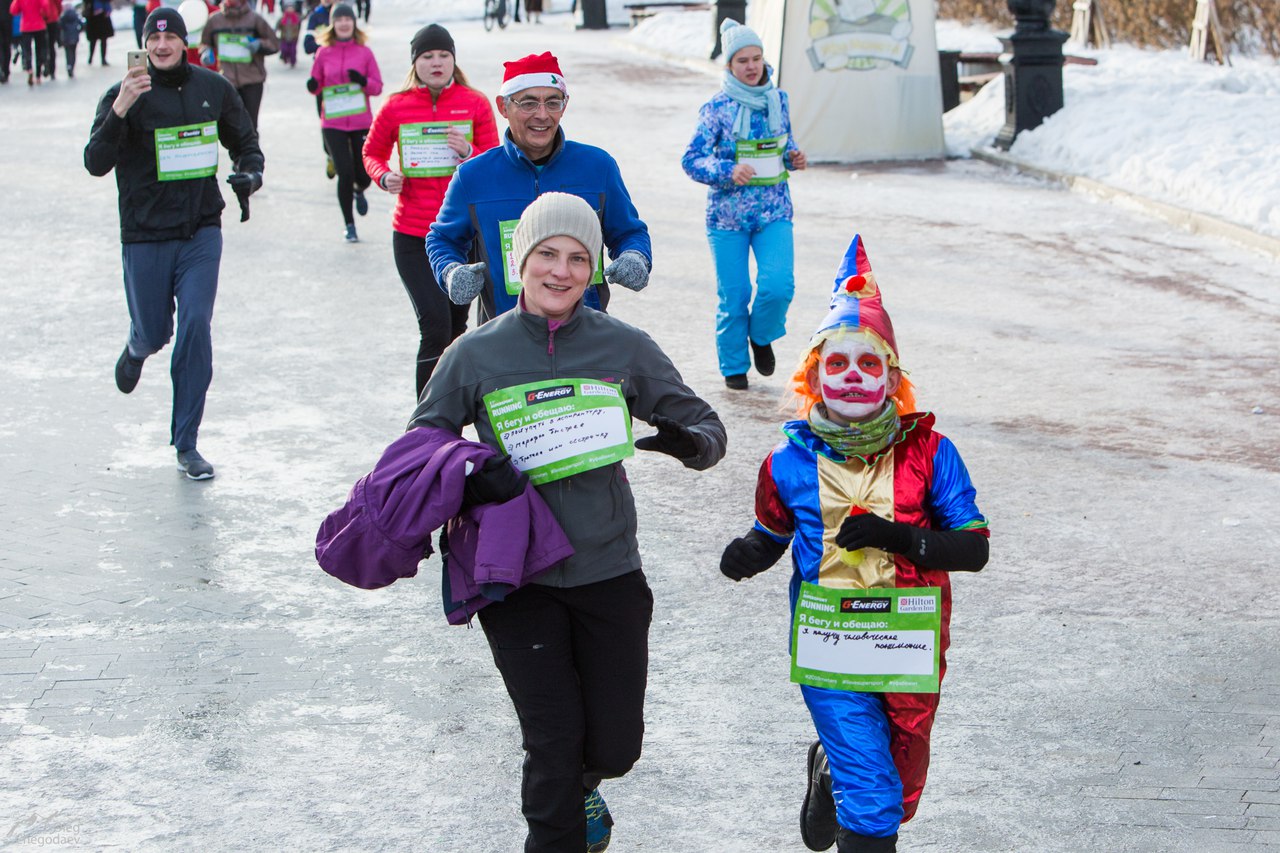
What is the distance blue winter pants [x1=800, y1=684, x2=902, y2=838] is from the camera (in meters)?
3.78

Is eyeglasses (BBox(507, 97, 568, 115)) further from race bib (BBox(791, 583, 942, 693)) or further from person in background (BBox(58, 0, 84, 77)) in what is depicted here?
person in background (BBox(58, 0, 84, 77))

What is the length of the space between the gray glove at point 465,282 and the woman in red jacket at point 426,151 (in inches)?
90.1

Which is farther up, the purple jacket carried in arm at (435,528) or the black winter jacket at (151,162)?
the black winter jacket at (151,162)

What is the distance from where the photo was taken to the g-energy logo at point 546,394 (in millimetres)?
3955

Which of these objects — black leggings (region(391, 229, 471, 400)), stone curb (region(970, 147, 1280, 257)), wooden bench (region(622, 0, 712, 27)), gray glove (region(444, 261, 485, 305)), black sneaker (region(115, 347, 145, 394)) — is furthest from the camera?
wooden bench (region(622, 0, 712, 27))

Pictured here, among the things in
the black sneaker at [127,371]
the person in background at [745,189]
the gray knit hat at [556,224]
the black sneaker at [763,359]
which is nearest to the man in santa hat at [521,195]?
the gray knit hat at [556,224]

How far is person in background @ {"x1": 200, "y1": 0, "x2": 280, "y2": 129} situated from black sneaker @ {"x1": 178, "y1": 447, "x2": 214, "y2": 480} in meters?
9.97

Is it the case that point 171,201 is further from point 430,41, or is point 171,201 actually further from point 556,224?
point 556,224

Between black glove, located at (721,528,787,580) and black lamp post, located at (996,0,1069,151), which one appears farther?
black lamp post, located at (996,0,1069,151)

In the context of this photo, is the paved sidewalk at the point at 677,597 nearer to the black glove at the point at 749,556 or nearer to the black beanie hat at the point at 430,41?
the black glove at the point at 749,556

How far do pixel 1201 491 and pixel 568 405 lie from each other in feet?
14.1

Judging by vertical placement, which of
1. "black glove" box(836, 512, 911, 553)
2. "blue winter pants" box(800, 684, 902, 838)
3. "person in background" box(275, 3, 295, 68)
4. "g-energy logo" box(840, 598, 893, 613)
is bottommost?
"blue winter pants" box(800, 684, 902, 838)

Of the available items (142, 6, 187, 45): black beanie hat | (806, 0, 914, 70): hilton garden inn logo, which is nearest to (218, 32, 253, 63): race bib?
(806, 0, 914, 70): hilton garden inn logo

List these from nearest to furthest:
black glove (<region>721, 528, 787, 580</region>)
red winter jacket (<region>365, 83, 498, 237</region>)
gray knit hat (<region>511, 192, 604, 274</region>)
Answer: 1. black glove (<region>721, 528, 787, 580</region>)
2. gray knit hat (<region>511, 192, 604, 274</region>)
3. red winter jacket (<region>365, 83, 498, 237</region>)
